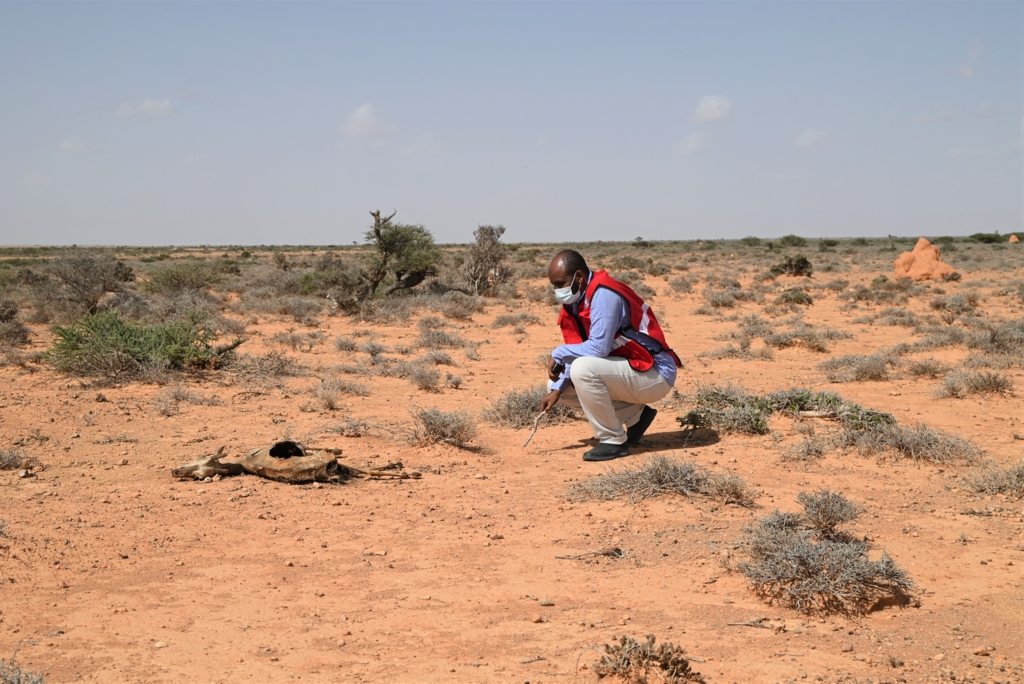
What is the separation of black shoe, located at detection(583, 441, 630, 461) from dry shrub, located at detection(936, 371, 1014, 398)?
4.21 metres

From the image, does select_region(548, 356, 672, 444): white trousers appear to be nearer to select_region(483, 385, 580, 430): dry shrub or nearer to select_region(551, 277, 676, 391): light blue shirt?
select_region(551, 277, 676, 391): light blue shirt

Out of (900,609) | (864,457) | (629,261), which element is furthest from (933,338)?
(629,261)

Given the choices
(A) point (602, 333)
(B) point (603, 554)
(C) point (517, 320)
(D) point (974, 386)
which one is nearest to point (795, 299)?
(C) point (517, 320)

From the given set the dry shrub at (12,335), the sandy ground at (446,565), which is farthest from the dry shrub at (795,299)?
the dry shrub at (12,335)

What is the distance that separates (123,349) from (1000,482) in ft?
29.3

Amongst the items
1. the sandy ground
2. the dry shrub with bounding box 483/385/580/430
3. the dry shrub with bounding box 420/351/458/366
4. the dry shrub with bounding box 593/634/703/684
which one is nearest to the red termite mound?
the dry shrub with bounding box 420/351/458/366

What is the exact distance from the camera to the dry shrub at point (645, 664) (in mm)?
2930

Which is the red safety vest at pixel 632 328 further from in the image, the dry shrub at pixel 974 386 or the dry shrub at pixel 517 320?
the dry shrub at pixel 517 320

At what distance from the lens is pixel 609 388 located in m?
6.02

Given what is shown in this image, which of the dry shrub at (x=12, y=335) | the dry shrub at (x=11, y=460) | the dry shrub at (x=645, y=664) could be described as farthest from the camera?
the dry shrub at (x=12, y=335)

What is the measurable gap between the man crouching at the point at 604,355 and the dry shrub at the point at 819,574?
2.12 metres

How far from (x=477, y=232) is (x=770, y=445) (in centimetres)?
1726

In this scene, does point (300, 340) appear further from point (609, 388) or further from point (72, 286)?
point (609, 388)

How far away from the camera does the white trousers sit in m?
5.90
